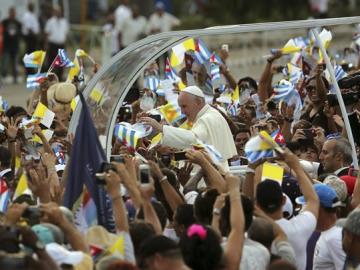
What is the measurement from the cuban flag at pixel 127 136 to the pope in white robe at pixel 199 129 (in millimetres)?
205

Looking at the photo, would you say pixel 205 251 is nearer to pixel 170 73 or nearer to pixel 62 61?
pixel 62 61

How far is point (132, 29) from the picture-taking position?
34.2 meters

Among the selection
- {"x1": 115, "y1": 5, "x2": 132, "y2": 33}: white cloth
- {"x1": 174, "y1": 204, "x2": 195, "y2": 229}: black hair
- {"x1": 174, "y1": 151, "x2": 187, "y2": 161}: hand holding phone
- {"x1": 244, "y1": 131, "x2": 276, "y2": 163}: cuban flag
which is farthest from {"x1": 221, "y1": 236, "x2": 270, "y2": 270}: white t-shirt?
{"x1": 115, "y1": 5, "x2": 132, "y2": 33}: white cloth

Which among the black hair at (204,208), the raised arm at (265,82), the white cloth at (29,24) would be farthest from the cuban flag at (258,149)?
the white cloth at (29,24)

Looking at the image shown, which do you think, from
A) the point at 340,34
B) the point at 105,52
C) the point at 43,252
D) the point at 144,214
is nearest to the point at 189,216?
the point at 144,214

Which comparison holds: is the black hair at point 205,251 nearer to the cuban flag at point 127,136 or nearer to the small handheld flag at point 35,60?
the cuban flag at point 127,136

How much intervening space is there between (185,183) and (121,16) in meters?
21.6

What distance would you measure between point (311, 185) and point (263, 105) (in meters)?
5.52

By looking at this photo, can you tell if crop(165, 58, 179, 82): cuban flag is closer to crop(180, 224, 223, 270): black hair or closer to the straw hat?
the straw hat

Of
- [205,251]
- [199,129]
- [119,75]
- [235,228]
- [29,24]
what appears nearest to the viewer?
[205,251]

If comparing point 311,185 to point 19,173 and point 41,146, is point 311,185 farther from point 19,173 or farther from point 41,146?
point 41,146

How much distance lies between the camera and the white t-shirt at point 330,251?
34.2 feet

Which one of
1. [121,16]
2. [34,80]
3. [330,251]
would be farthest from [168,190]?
[121,16]

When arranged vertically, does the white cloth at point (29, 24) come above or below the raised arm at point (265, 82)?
below
